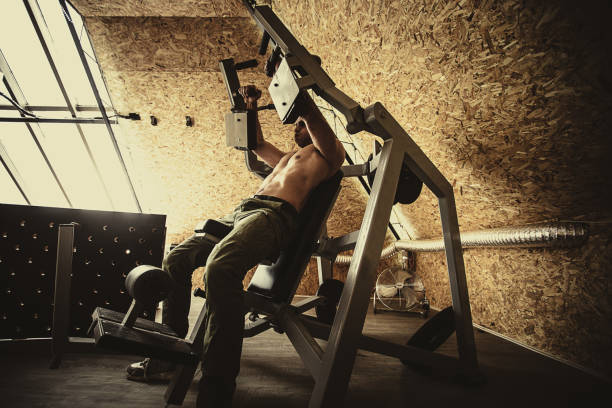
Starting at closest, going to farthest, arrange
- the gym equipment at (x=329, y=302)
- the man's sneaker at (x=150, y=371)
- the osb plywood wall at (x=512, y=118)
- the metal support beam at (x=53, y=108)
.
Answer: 1. the osb plywood wall at (x=512, y=118)
2. the man's sneaker at (x=150, y=371)
3. the gym equipment at (x=329, y=302)
4. the metal support beam at (x=53, y=108)

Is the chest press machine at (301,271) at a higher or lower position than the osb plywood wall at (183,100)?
lower

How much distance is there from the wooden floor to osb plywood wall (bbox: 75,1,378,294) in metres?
2.47

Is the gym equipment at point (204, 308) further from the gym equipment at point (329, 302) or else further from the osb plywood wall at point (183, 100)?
the osb plywood wall at point (183, 100)

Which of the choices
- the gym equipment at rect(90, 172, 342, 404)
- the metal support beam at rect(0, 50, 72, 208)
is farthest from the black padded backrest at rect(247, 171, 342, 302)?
the metal support beam at rect(0, 50, 72, 208)

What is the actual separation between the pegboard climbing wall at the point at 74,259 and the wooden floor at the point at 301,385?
218mm

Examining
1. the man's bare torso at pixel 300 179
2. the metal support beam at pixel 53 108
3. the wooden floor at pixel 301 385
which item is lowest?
the wooden floor at pixel 301 385

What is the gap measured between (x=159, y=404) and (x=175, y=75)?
3.09 metres

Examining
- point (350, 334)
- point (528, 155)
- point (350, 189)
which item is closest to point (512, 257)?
point (528, 155)

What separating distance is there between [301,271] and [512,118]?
1.29 metres

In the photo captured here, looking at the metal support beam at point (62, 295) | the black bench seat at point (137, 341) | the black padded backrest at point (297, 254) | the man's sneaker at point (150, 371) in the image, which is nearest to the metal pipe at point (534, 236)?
the black padded backrest at point (297, 254)

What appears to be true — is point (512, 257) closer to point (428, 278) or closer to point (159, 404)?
point (428, 278)

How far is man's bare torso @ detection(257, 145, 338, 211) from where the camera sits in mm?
1395

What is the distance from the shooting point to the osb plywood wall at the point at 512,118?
3.42 feet

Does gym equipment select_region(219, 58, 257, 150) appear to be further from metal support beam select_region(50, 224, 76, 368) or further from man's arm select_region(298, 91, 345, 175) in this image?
metal support beam select_region(50, 224, 76, 368)
